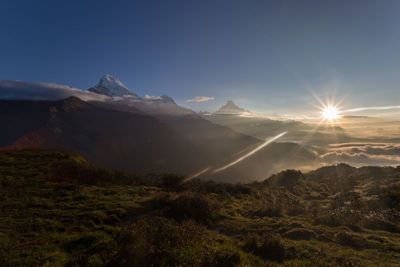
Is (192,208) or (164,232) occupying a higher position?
(164,232)

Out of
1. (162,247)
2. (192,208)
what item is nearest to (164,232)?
(162,247)

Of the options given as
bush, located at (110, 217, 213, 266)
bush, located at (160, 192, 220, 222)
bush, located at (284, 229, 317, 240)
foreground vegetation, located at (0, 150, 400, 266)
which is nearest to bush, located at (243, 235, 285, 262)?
foreground vegetation, located at (0, 150, 400, 266)

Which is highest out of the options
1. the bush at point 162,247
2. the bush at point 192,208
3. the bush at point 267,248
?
the bush at point 162,247

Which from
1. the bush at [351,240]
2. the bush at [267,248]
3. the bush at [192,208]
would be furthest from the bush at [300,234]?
the bush at [192,208]

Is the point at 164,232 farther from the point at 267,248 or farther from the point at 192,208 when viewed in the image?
the point at 192,208

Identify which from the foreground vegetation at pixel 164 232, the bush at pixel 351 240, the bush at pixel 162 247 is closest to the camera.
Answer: the bush at pixel 162 247

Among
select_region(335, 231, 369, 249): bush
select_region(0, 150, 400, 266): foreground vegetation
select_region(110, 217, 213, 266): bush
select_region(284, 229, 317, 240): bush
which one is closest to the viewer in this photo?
select_region(110, 217, 213, 266): bush

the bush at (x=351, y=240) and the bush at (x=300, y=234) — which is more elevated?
the bush at (x=351, y=240)

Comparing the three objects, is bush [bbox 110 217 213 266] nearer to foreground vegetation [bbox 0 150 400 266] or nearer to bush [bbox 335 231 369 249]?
foreground vegetation [bbox 0 150 400 266]

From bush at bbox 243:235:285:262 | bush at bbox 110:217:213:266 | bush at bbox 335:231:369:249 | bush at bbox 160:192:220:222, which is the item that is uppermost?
bush at bbox 110:217:213:266

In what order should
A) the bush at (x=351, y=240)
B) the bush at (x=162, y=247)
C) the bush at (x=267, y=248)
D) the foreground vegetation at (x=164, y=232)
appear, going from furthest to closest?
the bush at (x=351, y=240) < the bush at (x=267, y=248) < the foreground vegetation at (x=164, y=232) < the bush at (x=162, y=247)

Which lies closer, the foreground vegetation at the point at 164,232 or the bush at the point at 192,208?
the foreground vegetation at the point at 164,232

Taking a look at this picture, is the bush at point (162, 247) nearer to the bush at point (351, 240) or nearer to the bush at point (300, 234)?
the bush at point (300, 234)

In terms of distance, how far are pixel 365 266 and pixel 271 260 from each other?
3707mm
